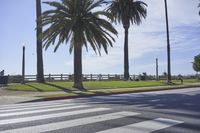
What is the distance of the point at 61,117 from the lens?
39.8 ft

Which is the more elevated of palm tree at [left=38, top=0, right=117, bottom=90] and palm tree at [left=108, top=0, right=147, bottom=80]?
palm tree at [left=108, top=0, right=147, bottom=80]

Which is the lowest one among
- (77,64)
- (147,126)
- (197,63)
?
(147,126)

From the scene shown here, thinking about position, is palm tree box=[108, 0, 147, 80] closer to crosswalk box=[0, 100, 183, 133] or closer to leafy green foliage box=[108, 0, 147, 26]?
leafy green foliage box=[108, 0, 147, 26]

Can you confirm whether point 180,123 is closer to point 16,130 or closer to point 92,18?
point 16,130

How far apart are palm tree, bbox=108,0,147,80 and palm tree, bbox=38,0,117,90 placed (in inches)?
872

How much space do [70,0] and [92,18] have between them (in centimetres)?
270

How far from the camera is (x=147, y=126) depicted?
34.2 feet

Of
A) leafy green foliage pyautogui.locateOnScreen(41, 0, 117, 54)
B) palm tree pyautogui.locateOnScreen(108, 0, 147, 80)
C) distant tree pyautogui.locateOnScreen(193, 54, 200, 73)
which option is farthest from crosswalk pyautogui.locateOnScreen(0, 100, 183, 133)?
distant tree pyautogui.locateOnScreen(193, 54, 200, 73)

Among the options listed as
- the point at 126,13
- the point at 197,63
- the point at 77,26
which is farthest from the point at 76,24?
the point at 197,63

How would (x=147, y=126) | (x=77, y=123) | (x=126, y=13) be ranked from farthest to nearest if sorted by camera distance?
(x=126, y=13) < (x=77, y=123) < (x=147, y=126)

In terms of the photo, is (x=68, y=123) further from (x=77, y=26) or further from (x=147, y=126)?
(x=77, y=26)

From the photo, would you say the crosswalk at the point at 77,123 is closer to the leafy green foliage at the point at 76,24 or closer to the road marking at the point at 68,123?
the road marking at the point at 68,123

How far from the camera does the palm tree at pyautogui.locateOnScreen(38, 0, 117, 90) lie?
1415 inches

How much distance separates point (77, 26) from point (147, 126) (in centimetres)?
2582
